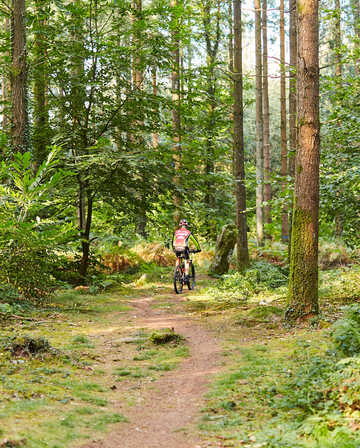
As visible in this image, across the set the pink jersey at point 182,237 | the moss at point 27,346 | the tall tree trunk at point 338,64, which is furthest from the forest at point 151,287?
the tall tree trunk at point 338,64

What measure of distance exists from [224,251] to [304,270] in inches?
321

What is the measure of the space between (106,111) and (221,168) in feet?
67.4

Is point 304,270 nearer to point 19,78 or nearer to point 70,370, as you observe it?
point 70,370

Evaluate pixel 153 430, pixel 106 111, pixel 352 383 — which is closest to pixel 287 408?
pixel 352 383

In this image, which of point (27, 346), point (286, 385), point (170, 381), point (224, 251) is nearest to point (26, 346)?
point (27, 346)

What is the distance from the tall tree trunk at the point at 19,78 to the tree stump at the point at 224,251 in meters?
7.55

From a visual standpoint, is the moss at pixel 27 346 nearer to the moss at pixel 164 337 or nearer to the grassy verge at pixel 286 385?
the moss at pixel 164 337

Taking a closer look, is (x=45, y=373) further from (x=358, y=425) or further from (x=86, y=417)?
(x=358, y=425)

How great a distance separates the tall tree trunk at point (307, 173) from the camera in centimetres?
769

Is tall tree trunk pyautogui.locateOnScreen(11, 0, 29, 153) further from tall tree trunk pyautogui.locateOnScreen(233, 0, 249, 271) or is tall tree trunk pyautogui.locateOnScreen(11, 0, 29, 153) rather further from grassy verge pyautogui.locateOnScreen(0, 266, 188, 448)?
tall tree trunk pyautogui.locateOnScreen(233, 0, 249, 271)

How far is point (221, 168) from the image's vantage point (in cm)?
3288

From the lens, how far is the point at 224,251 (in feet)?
51.9

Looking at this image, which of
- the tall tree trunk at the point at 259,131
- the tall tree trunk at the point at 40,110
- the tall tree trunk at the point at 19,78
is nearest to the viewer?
the tall tree trunk at the point at 19,78

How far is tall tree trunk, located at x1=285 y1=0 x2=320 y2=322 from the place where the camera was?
769cm
